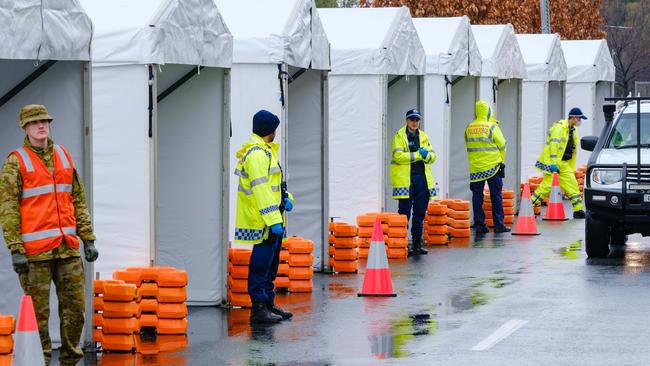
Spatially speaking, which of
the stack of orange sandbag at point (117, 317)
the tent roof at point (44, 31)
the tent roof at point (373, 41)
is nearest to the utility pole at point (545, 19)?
the tent roof at point (373, 41)

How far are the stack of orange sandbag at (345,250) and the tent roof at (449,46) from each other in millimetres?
5939

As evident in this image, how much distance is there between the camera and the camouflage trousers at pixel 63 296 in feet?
34.2

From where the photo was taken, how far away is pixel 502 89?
28.4 metres

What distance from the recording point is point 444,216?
72.0 feet

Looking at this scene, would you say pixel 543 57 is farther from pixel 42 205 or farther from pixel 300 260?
pixel 42 205

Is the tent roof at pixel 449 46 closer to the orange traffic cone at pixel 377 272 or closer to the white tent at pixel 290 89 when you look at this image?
the white tent at pixel 290 89

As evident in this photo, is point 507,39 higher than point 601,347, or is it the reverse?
point 507,39

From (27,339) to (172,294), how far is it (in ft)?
11.7

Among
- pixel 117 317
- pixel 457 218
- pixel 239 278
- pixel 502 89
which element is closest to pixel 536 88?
pixel 502 89

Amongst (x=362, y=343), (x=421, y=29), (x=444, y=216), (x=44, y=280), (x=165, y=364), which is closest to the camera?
(x=44, y=280)

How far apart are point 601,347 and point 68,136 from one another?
464 centimetres

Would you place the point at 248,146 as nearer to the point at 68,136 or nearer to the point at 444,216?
the point at 68,136

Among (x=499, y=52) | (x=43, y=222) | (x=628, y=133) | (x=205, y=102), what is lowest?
(x=43, y=222)

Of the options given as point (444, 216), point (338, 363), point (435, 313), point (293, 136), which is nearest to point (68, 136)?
point (338, 363)
